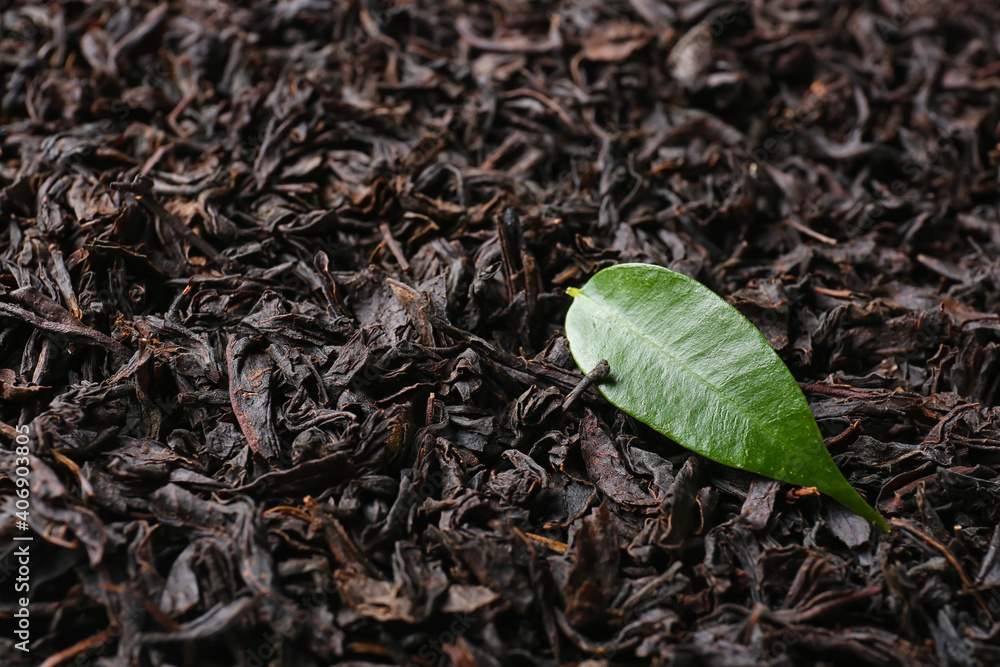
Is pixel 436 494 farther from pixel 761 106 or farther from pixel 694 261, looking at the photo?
pixel 761 106

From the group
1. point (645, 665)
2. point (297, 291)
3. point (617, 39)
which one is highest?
point (617, 39)

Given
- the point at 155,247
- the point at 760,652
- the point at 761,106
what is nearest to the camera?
the point at 760,652

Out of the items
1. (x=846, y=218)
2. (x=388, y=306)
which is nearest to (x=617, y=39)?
(x=846, y=218)

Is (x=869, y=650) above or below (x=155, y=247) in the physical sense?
below

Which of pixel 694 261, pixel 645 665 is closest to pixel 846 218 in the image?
pixel 694 261

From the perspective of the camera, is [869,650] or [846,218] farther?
[846,218]

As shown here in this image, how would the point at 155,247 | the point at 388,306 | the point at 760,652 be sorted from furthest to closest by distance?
the point at 155,247
the point at 388,306
the point at 760,652
